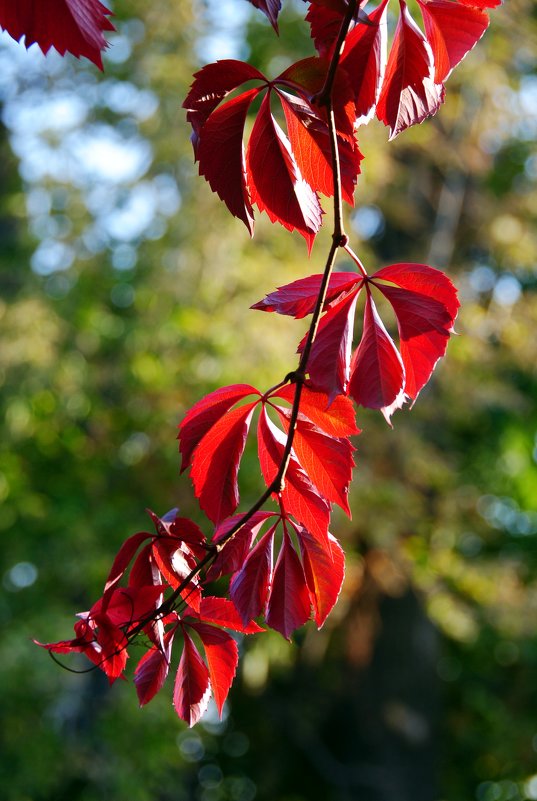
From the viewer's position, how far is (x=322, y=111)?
60 centimetres

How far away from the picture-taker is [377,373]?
60 centimetres

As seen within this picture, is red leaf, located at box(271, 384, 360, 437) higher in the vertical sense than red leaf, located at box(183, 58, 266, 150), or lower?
lower

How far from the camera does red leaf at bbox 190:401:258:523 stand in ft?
2.23

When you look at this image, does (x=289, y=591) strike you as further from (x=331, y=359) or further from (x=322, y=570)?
(x=331, y=359)

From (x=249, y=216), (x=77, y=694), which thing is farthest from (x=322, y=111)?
(x=77, y=694)

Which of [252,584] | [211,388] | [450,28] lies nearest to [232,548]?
[252,584]

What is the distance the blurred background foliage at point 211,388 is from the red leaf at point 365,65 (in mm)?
3640

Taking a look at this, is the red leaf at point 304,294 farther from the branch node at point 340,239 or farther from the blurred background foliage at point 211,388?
the blurred background foliage at point 211,388

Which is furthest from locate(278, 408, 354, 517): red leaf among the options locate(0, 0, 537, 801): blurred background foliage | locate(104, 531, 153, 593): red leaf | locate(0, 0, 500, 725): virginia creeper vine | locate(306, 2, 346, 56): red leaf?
locate(0, 0, 537, 801): blurred background foliage

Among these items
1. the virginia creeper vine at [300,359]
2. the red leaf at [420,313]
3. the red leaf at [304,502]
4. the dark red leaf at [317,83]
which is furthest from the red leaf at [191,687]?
the dark red leaf at [317,83]

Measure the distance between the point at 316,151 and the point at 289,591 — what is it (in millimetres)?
276

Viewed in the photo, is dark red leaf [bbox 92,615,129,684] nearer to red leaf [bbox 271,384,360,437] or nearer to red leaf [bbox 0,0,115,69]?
red leaf [bbox 271,384,360,437]

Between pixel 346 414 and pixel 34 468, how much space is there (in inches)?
209

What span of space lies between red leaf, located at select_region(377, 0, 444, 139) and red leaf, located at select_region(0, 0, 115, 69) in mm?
182
